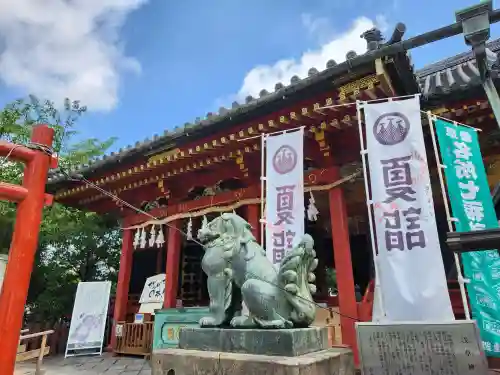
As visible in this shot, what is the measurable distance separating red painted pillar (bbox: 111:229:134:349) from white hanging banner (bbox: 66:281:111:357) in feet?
1.14

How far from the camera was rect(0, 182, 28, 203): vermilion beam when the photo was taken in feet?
15.8

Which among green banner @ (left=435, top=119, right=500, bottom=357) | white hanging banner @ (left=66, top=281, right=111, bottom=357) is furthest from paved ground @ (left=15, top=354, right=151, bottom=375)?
green banner @ (left=435, top=119, right=500, bottom=357)

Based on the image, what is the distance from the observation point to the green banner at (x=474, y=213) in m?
4.67

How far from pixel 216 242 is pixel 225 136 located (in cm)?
352

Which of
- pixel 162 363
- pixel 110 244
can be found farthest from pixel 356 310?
pixel 110 244

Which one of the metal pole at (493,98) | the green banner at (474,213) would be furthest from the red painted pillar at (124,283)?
the metal pole at (493,98)

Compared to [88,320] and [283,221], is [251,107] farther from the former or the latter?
[88,320]

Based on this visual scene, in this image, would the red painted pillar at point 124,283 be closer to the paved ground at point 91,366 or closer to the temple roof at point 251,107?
the paved ground at point 91,366

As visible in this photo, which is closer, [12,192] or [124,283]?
[12,192]

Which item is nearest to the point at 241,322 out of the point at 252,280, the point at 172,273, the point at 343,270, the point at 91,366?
the point at 252,280

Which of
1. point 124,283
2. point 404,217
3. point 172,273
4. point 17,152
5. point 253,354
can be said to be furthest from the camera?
point 124,283

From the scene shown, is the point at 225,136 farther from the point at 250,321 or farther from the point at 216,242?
the point at 250,321

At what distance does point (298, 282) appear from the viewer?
3160 millimetres

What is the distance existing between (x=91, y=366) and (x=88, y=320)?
184cm
